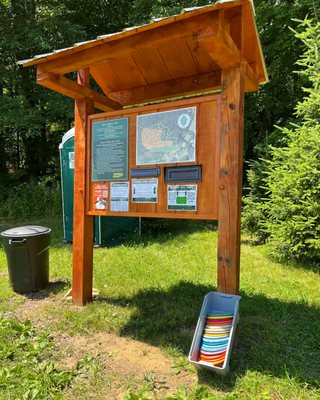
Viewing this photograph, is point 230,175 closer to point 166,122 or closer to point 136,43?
point 166,122

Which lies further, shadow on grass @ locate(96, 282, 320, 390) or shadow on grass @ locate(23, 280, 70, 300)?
shadow on grass @ locate(23, 280, 70, 300)

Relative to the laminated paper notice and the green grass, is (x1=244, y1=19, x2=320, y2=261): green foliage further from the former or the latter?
the laminated paper notice

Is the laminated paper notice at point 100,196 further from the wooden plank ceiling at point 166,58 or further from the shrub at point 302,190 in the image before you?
the shrub at point 302,190

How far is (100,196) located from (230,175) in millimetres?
1500

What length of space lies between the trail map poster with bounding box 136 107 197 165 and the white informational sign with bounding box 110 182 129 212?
312 mm

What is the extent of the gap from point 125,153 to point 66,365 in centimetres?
198

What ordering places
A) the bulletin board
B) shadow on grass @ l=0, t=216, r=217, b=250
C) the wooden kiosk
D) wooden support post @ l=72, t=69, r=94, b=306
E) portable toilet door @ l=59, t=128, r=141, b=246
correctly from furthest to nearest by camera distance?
shadow on grass @ l=0, t=216, r=217, b=250 → portable toilet door @ l=59, t=128, r=141, b=246 → wooden support post @ l=72, t=69, r=94, b=306 → the bulletin board → the wooden kiosk

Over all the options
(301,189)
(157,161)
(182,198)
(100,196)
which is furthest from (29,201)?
(182,198)

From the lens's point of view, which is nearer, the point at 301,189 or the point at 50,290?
the point at 50,290

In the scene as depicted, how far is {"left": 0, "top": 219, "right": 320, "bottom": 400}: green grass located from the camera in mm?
2438

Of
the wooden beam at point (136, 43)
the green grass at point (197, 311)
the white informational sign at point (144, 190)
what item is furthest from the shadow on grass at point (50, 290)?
the wooden beam at point (136, 43)

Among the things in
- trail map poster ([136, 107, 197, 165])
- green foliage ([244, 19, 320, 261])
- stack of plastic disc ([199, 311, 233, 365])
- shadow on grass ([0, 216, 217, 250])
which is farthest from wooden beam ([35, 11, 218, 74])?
shadow on grass ([0, 216, 217, 250])

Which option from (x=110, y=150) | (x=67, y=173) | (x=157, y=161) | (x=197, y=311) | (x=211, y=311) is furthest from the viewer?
→ (x=67, y=173)

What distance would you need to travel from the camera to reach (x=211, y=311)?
2840 mm
